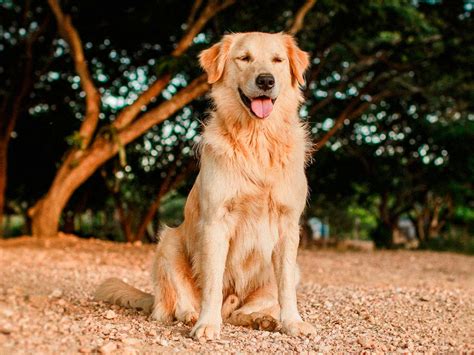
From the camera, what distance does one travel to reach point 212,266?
4230 millimetres

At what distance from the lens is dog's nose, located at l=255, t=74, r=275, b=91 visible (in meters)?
4.33

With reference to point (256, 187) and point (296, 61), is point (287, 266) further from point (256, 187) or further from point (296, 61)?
point (296, 61)

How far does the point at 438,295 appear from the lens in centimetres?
628

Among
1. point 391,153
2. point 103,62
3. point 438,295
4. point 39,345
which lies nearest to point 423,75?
point 391,153

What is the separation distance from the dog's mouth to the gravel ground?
1.52 meters

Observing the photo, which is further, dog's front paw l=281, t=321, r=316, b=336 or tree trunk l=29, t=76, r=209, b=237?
tree trunk l=29, t=76, r=209, b=237

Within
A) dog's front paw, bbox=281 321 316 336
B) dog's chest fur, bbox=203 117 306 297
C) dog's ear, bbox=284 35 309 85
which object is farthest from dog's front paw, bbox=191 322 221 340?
dog's ear, bbox=284 35 309 85

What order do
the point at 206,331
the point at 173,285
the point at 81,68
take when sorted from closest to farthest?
the point at 206,331
the point at 173,285
the point at 81,68

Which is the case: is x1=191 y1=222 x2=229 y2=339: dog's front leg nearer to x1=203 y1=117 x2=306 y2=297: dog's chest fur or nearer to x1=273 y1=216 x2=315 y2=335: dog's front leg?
x1=203 y1=117 x2=306 y2=297: dog's chest fur

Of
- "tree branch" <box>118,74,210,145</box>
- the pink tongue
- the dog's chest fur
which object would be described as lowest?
the dog's chest fur

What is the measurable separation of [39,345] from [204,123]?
6.99 feet

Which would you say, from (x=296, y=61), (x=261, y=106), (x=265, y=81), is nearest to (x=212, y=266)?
(x=261, y=106)

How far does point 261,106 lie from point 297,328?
156cm

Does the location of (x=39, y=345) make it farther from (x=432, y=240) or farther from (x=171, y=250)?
(x=432, y=240)
